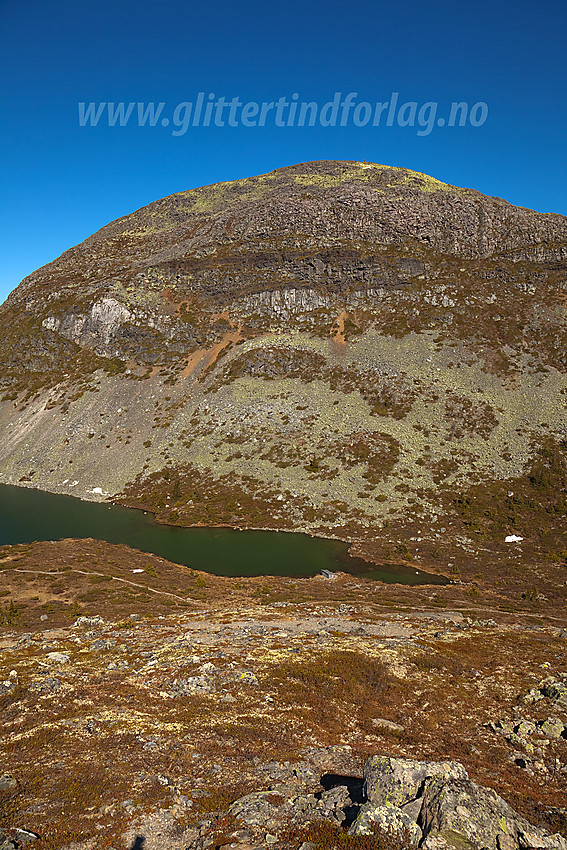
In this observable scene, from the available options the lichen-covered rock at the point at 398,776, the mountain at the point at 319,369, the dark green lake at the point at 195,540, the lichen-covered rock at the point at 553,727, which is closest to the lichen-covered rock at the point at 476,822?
the lichen-covered rock at the point at 398,776

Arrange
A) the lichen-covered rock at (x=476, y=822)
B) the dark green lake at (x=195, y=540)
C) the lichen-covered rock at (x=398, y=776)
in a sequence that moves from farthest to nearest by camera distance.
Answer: the dark green lake at (x=195, y=540)
the lichen-covered rock at (x=398, y=776)
the lichen-covered rock at (x=476, y=822)

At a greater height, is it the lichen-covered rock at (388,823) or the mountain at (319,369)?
the mountain at (319,369)

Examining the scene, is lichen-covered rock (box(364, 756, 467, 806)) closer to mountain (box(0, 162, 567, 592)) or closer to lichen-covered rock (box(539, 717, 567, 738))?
lichen-covered rock (box(539, 717, 567, 738))

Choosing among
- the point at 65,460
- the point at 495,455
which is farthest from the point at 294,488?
the point at 65,460

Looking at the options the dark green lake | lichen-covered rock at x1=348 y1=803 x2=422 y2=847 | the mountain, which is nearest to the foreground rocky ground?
lichen-covered rock at x1=348 y1=803 x2=422 y2=847

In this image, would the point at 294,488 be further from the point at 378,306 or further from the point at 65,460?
the point at 378,306

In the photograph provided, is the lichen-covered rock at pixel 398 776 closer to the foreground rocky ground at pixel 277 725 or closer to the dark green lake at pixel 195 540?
the foreground rocky ground at pixel 277 725

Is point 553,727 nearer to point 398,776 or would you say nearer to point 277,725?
point 398,776

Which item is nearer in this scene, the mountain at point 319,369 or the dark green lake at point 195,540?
the dark green lake at point 195,540
